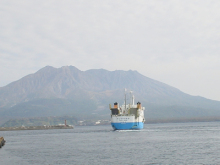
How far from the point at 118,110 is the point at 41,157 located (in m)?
65.5

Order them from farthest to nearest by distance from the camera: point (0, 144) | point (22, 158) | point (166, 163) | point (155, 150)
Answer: point (0, 144), point (155, 150), point (22, 158), point (166, 163)

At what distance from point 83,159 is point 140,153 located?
10.4 meters

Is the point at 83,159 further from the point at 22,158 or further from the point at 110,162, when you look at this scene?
the point at 22,158

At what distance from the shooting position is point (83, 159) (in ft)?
178

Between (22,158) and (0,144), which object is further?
(0,144)

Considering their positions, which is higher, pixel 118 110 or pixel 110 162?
pixel 118 110

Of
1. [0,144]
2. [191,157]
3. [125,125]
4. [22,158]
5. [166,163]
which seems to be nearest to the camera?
[166,163]

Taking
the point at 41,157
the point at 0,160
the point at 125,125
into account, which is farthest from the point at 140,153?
the point at 125,125

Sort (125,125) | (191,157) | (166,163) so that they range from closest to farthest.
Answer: (166,163)
(191,157)
(125,125)

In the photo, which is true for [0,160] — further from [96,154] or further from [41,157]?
[96,154]

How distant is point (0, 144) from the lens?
80.1m

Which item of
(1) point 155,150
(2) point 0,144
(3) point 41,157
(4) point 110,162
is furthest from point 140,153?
(2) point 0,144

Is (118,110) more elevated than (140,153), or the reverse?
(118,110)

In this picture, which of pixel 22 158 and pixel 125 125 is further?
pixel 125 125
